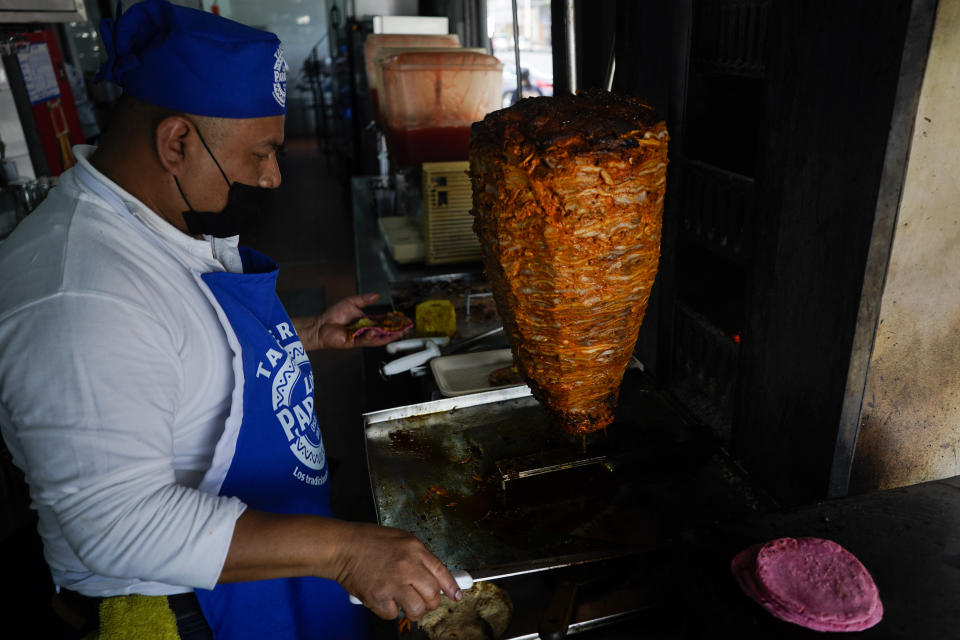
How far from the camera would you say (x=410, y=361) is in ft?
7.97

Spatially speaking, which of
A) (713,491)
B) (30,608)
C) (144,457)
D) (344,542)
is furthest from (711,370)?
(30,608)

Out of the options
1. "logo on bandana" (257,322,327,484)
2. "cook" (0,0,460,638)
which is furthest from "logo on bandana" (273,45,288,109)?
"logo on bandana" (257,322,327,484)

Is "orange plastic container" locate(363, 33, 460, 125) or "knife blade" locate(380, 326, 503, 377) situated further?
"orange plastic container" locate(363, 33, 460, 125)

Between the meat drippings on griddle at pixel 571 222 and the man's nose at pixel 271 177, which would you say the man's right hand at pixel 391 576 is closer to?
the meat drippings on griddle at pixel 571 222

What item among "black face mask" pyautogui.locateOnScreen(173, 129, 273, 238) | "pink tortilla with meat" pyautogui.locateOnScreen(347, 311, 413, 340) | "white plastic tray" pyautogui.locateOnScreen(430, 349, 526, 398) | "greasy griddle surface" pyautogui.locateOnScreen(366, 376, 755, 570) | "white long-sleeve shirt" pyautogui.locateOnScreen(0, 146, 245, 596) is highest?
"black face mask" pyautogui.locateOnScreen(173, 129, 273, 238)

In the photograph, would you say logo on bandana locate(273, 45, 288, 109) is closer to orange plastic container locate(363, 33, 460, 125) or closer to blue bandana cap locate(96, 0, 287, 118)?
blue bandana cap locate(96, 0, 287, 118)

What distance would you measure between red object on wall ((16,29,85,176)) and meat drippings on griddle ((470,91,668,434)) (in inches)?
181

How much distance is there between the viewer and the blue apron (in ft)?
4.56

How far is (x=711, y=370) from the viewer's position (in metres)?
1.91

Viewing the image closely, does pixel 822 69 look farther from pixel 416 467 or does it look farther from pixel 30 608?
pixel 30 608

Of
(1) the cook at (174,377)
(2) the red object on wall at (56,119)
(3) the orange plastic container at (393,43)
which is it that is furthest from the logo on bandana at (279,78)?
(2) the red object on wall at (56,119)

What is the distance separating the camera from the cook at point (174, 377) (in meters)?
1.02

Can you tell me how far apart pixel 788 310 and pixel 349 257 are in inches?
264

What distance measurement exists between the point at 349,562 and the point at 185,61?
3.33ft
